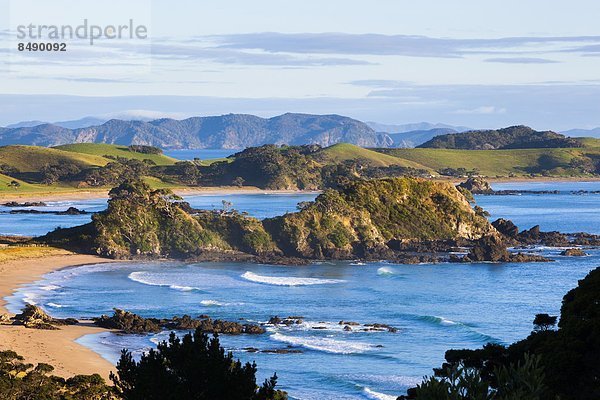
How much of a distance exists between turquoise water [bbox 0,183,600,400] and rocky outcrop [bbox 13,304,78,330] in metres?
3.50

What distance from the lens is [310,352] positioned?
54.8 meters

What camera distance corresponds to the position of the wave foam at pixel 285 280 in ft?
275

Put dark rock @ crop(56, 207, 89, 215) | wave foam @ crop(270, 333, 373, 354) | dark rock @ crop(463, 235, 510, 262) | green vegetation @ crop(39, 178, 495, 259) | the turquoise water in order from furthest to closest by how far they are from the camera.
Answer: dark rock @ crop(56, 207, 89, 215) → green vegetation @ crop(39, 178, 495, 259) → dark rock @ crop(463, 235, 510, 262) → wave foam @ crop(270, 333, 373, 354) → the turquoise water

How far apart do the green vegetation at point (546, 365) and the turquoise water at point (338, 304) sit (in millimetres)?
11308

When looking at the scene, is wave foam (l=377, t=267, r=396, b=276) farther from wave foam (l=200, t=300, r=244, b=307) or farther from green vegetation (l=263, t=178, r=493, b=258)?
wave foam (l=200, t=300, r=244, b=307)

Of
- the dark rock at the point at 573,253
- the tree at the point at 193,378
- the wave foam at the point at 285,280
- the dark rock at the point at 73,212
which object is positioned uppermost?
the tree at the point at 193,378

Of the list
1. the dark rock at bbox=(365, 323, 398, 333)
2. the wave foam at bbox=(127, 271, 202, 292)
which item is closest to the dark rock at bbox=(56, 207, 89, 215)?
the wave foam at bbox=(127, 271, 202, 292)

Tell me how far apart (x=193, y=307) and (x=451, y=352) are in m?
Result: 36.9

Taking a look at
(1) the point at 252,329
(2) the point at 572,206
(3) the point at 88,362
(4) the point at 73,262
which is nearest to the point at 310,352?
(1) the point at 252,329

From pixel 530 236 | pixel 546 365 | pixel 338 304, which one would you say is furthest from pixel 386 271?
pixel 546 365

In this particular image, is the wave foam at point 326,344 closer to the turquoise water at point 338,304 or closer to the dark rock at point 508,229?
the turquoise water at point 338,304

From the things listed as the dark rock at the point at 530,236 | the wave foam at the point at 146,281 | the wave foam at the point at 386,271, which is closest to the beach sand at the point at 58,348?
the wave foam at the point at 146,281

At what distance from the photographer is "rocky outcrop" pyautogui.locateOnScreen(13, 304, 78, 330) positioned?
59562 millimetres

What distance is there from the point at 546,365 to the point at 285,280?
55.6 meters
